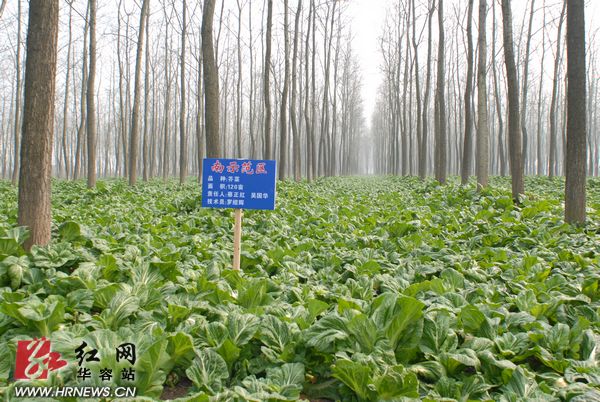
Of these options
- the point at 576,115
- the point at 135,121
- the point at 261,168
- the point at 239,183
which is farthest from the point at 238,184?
the point at 135,121

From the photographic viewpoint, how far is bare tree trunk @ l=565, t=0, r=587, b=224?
6.57m

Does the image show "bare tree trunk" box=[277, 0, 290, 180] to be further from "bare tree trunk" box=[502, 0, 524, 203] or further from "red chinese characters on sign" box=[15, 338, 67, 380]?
"red chinese characters on sign" box=[15, 338, 67, 380]

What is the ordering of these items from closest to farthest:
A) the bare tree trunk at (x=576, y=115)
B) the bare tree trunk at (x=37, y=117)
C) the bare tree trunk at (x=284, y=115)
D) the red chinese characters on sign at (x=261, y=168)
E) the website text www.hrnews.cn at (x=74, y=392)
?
the website text www.hrnews.cn at (x=74, y=392), the bare tree trunk at (x=37, y=117), the red chinese characters on sign at (x=261, y=168), the bare tree trunk at (x=576, y=115), the bare tree trunk at (x=284, y=115)

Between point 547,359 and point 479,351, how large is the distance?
0.43 m

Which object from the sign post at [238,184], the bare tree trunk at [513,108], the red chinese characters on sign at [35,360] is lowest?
the red chinese characters on sign at [35,360]

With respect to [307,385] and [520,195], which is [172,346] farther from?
[520,195]

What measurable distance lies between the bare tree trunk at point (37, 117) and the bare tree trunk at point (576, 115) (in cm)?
750

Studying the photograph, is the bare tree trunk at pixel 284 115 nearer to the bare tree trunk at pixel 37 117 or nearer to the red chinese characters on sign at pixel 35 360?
the bare tree trunk at pixel 37 117

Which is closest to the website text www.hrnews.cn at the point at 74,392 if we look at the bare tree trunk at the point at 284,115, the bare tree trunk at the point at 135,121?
the bare tree trunk at the point at 135,121

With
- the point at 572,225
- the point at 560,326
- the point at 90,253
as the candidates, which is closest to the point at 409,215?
the point at 572,225

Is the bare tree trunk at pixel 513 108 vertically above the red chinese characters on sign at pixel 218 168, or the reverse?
the bare tree trunk at pixel 513 108

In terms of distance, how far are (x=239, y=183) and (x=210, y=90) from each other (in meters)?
4.87

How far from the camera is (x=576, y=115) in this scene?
6625mm

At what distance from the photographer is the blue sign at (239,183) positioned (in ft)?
14.8
